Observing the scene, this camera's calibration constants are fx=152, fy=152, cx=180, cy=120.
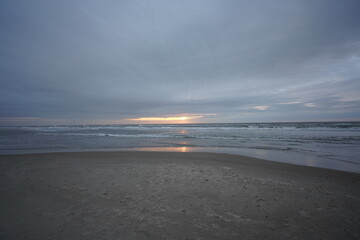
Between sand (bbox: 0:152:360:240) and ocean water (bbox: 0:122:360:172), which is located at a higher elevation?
ocean water (bbox: 0:122:360:172)

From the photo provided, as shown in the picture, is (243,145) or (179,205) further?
(243,145)

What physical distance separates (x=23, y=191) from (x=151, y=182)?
13.7 ft

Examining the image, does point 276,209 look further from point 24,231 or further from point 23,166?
point 23,166

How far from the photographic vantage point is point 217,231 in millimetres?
3201

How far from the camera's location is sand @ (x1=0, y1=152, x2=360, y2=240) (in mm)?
3203

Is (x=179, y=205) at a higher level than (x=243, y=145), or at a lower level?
lower

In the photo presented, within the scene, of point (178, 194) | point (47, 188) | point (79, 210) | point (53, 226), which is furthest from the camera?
point (47, 188)

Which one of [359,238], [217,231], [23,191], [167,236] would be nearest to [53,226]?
[167,236]

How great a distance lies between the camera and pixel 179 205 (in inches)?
166

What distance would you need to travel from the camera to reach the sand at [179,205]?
10.5ft

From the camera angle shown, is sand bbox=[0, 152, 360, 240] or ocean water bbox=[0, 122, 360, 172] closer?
sand bbox=[0, 152, 360, 240]

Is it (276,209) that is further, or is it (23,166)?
(23,166)

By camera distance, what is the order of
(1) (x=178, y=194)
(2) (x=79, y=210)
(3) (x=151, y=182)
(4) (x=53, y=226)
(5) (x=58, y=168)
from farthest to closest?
(5) (x=58, y=168), (3) (x=151, y=182), (1) (x=178, y=194), (2) (x=79, y=210), (4) (x=53, y=226)

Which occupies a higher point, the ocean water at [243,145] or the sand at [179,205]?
the ocean water at [243,145]
